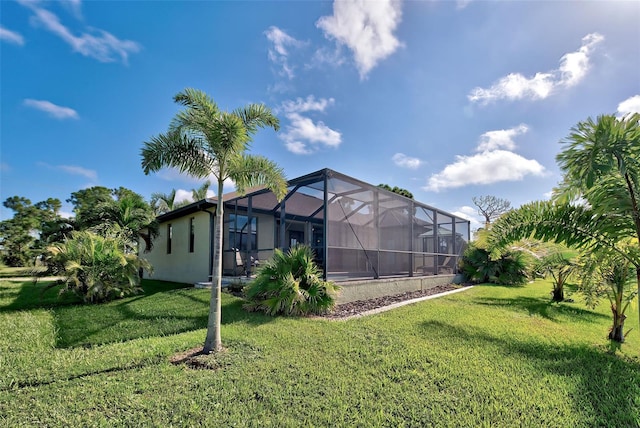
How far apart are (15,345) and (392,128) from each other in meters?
11.4

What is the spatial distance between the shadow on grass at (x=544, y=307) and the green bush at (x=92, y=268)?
1064 centimetres

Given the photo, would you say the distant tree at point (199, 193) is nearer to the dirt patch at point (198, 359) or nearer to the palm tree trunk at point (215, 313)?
the palm tree trunk at point (215, 313)

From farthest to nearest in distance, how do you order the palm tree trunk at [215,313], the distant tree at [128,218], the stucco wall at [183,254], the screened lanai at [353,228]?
the distant tree at [128,218] → the stucco wall at [183,254] → the screened lanai at [353,228] → the palm tree trunk at [215,313]

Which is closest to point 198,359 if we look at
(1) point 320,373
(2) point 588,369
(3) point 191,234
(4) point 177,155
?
(1) point 320,373

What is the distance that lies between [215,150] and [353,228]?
5.18 metres

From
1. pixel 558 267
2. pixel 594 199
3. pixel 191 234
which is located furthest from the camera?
pixel 191 234

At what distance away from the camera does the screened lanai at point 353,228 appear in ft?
27.5

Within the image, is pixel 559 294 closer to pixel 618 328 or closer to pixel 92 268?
pixel 618 328

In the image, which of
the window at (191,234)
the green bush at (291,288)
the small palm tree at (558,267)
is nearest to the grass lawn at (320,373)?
the green bush at (291,288)

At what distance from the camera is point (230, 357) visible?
405cm

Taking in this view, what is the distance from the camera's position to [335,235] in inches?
326

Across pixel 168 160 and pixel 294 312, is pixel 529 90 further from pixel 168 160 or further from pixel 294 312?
pixel 168 160

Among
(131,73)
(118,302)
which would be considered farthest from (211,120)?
(118,302)

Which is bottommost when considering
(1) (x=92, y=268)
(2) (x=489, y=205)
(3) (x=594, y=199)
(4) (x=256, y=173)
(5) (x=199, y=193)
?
(1) (x=92, y=268)
